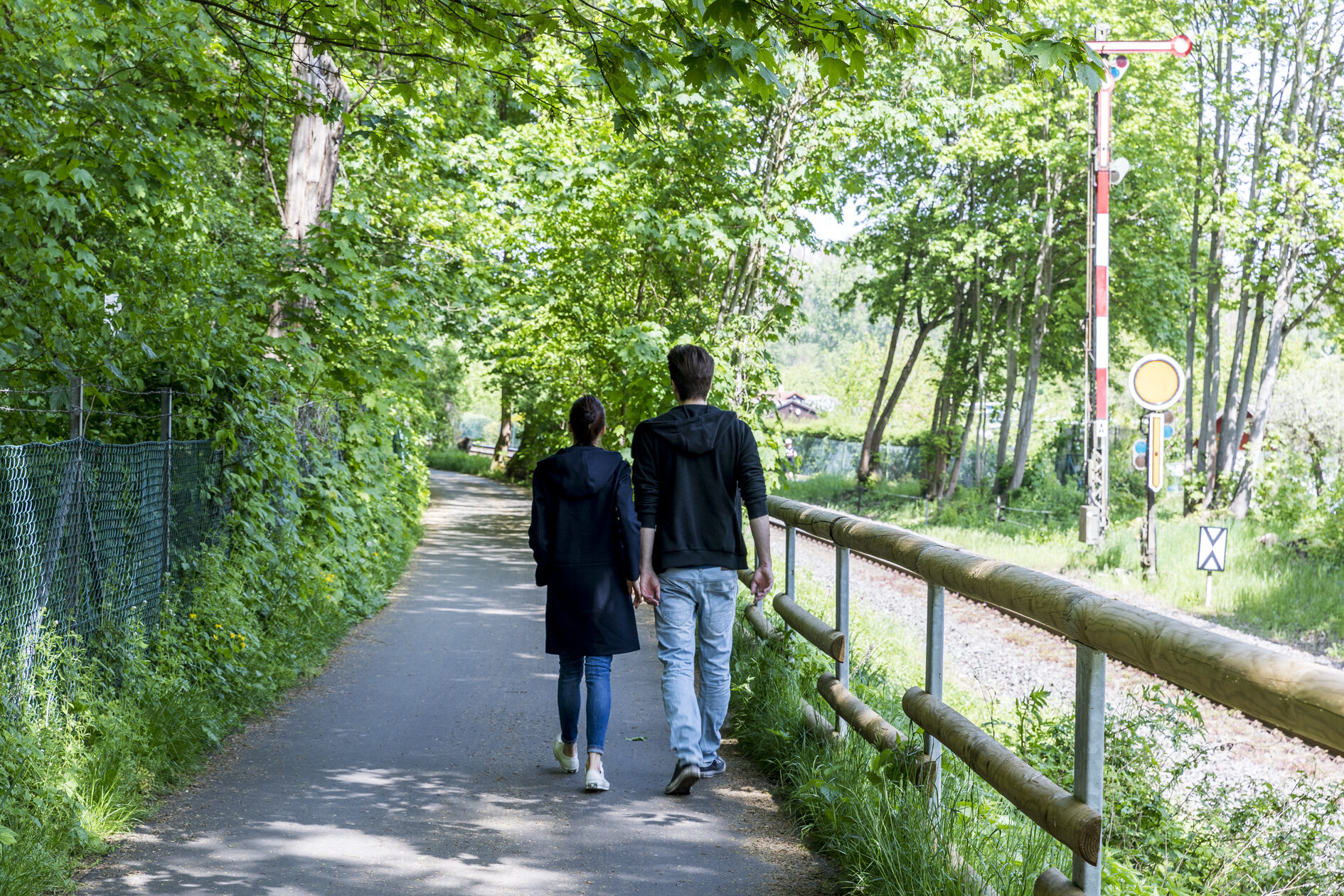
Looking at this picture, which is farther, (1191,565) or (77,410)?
(1191,565)

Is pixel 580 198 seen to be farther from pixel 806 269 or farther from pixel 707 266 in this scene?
pixel 806 269

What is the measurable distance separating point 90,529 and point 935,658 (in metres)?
4.12

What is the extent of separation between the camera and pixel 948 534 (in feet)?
76.0

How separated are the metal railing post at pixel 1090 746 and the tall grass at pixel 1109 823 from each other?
0.45 meters

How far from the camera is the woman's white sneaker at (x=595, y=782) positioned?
17.4 feet

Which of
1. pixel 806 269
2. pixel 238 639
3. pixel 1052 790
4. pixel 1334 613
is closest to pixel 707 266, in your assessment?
Answer: pixel 806 269

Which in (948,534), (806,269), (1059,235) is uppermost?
(1059,235)

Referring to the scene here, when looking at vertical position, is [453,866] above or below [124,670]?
below

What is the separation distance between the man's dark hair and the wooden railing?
3.32 ft

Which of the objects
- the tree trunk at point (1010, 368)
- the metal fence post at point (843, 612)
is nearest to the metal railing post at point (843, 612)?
the metal fence post at point (843, 612)

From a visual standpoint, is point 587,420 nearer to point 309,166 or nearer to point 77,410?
point 77,410

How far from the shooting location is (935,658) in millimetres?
4059

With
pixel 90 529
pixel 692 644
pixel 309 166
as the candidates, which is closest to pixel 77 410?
pixel 90 529

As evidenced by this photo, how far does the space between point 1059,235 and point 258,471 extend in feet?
82.4
